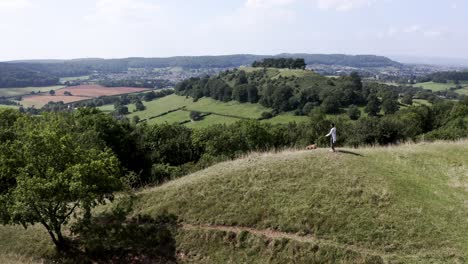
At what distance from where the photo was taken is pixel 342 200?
2323 cm

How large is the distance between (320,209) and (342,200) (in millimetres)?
1613

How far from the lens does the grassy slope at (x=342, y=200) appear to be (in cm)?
1997

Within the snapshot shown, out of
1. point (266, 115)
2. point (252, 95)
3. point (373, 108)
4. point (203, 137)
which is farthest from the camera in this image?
point (252, 95)

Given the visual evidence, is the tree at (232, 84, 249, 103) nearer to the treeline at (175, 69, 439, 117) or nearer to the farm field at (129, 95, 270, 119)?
the treeline at (175, 69, 439, 117)

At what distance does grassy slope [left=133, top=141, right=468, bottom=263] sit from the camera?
20.0 metres

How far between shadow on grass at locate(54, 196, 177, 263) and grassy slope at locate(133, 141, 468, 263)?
102 cm

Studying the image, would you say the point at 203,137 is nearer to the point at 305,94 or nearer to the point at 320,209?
the point at 320,209

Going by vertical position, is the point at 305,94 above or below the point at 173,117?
above

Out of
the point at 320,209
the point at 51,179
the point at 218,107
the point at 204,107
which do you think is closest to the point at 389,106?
the point at 218,107

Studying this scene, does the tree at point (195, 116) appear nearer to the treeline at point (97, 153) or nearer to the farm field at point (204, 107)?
the farm field at point (204, 107)

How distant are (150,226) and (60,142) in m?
7.91

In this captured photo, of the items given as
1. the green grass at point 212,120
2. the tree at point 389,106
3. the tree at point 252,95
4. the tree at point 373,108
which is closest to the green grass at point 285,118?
the green grass at point 212,120

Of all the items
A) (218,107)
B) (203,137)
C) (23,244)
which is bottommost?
(218,107)

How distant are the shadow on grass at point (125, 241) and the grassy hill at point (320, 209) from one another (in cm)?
81
